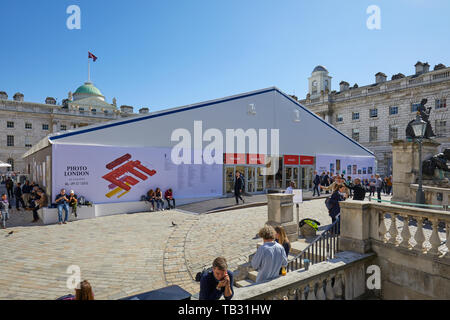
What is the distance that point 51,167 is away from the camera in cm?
1227

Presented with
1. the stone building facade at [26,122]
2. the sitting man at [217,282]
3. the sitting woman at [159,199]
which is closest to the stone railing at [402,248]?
the sitting man at [217,282]

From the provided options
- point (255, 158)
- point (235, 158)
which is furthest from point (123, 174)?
point (255, 158)

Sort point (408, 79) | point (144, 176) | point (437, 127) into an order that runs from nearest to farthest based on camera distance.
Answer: point (144, 176) → point (437, 127) → point (408, 79)

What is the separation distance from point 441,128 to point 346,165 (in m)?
23.0

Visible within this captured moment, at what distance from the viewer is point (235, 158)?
18.2 metres

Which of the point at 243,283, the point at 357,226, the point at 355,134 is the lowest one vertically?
the point at 243,283

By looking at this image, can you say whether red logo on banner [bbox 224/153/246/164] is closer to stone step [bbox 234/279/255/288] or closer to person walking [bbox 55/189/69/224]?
person walking [bbox 55/189/69/224]

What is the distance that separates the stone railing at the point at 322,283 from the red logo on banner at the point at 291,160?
51.4 feet

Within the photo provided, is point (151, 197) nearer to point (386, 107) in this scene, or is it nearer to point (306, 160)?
point (306, 160)

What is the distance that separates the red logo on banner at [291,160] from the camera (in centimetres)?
2084

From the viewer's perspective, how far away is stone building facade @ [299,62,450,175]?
36.0m
